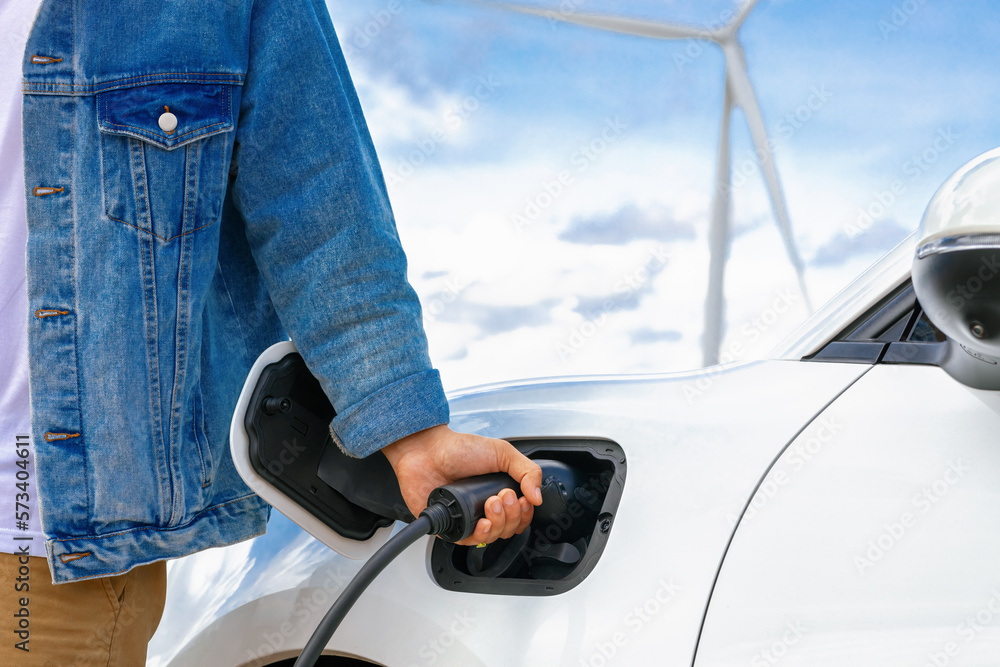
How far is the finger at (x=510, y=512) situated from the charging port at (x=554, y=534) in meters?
0.06

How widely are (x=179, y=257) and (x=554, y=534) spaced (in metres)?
0.54

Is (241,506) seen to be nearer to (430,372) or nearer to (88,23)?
(430,372)

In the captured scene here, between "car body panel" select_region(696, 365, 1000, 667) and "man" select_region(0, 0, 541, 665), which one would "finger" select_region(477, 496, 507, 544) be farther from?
"car body panel" select_region(696, 365, 1000, 667)

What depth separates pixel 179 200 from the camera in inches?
35.2

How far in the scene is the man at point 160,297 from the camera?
84 cm

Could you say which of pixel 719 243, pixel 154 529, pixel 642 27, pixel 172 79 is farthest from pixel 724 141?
pixel 154 529

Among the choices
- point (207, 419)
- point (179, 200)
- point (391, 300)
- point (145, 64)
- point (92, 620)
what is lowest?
point (92, 620)

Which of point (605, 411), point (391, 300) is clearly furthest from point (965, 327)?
point (391, 300)

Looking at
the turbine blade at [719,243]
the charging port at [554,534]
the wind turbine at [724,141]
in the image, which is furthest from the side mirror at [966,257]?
the turbine blade at [719,243]

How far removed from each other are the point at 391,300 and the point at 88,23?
1.43 feet

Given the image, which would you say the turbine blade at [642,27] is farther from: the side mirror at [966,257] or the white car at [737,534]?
the side mirror at [966,257]

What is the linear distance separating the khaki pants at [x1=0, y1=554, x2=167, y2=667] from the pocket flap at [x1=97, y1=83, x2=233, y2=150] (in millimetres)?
463

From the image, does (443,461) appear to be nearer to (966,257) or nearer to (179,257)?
(179,257)

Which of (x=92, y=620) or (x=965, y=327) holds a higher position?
(x=965, y=327)
